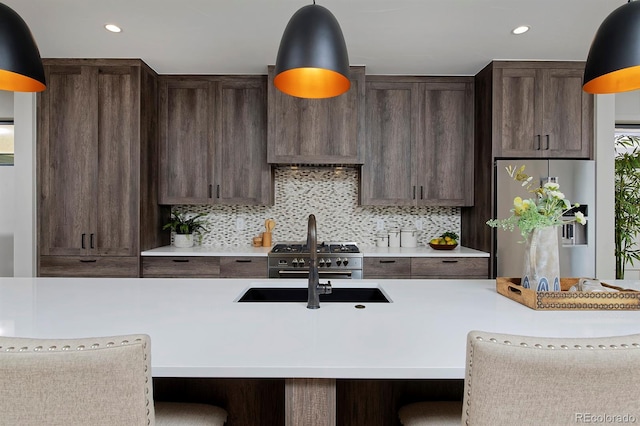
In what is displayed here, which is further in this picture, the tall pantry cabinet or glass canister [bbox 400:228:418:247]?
glass canister [bbox 400:228:418:247]

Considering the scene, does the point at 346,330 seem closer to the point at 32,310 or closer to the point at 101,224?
the point at 32,310

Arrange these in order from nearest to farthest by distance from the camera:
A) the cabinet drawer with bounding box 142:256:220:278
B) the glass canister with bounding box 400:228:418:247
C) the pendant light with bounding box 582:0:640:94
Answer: the pendant light with bounding box 582:0:640:94 < the cabinet drawer with bounding box 142:256:220:278 < the glass canister with bounding box 400:228:418:247

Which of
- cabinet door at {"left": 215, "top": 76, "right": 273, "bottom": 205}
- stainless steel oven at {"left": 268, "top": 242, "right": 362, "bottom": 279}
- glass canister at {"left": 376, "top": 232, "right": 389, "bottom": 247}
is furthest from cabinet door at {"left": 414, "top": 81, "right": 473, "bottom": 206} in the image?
cabinet door at {"left": 215, "top": 76, "right": 273, "bottom": 205}

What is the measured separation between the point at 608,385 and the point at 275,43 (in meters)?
2.80

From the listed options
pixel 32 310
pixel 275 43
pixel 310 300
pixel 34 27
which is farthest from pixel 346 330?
pixel 34 27

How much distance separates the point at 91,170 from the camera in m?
3.12

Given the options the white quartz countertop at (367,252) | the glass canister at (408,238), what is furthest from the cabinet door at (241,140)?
the glass canister at (408,238)

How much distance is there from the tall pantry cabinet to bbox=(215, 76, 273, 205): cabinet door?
2.34 feet

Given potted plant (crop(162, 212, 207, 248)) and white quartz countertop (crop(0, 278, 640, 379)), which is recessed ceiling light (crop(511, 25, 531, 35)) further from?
potted plant (crop(162, 212, 207, 248))

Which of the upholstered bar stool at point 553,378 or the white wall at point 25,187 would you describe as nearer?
the upholstered bar stool at point 553,378

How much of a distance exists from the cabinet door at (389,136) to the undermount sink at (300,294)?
1.69 m

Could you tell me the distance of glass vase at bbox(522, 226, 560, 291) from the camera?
1.50m

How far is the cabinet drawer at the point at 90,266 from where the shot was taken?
3.12 meters

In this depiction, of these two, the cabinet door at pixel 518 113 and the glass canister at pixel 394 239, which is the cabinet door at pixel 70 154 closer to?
the glass canister at pixel 394 239
